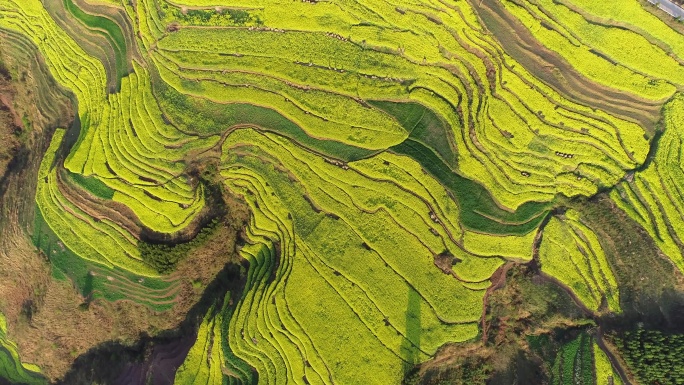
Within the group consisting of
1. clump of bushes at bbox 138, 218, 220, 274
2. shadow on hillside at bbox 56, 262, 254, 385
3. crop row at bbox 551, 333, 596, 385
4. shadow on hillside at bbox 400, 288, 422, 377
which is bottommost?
shadow on hillside at bbox 56, 262, 254, 385

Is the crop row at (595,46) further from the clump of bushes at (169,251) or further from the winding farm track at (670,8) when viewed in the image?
the clump of bushes at (169,251)

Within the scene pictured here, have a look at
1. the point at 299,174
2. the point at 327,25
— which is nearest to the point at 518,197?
the point at 299,174

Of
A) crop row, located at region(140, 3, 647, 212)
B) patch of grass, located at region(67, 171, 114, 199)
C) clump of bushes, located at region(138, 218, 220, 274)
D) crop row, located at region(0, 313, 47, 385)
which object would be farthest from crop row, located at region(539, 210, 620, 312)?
crop row, located at region(0, 313, 47, 385)

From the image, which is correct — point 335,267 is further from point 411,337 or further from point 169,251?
point 169,251

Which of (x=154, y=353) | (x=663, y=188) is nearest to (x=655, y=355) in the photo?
(x=663, y=188)

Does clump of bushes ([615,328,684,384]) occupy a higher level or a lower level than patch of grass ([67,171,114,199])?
higher

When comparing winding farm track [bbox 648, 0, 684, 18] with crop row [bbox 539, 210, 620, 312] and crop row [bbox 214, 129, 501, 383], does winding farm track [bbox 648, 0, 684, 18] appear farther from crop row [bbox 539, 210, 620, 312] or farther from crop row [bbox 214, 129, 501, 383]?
crop row [bbox 214, 129, 501, 383]
